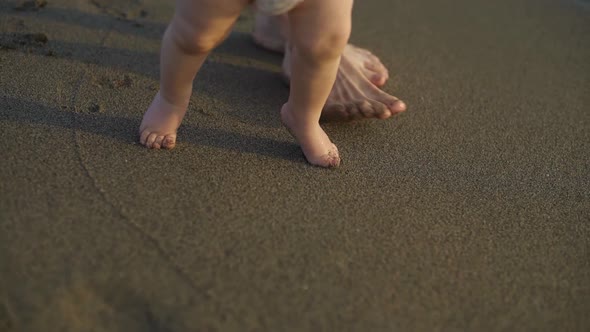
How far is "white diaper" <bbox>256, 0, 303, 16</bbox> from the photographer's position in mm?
1417

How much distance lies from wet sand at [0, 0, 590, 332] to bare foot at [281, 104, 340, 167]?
0.03 meters

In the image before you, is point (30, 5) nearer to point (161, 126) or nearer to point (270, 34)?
point (270, 34)

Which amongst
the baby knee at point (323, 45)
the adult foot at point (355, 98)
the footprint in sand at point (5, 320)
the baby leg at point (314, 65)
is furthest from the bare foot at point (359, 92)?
the footprint in sand at point (5, 320)

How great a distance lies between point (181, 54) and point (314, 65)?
1.09 ft

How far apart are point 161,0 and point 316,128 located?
4.05 feet

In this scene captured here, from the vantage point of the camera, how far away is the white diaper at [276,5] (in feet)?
4.65

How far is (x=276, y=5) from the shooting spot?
1.42 m

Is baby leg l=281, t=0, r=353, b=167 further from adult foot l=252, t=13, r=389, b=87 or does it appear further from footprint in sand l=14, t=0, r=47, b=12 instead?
footprint in sand l=14, t=0, r=47, b=12

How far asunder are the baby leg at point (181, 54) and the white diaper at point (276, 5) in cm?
6

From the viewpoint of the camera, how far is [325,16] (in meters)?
1.49

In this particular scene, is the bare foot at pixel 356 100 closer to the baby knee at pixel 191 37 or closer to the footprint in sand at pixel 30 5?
the baby knee at pixel 191 37

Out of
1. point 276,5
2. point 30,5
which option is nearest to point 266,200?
point 276,5

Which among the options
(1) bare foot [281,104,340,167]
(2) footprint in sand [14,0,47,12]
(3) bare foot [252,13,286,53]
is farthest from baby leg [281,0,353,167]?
(2) footprint in sand [14,0,47,12]

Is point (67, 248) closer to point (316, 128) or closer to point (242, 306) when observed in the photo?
point (242, 306)
